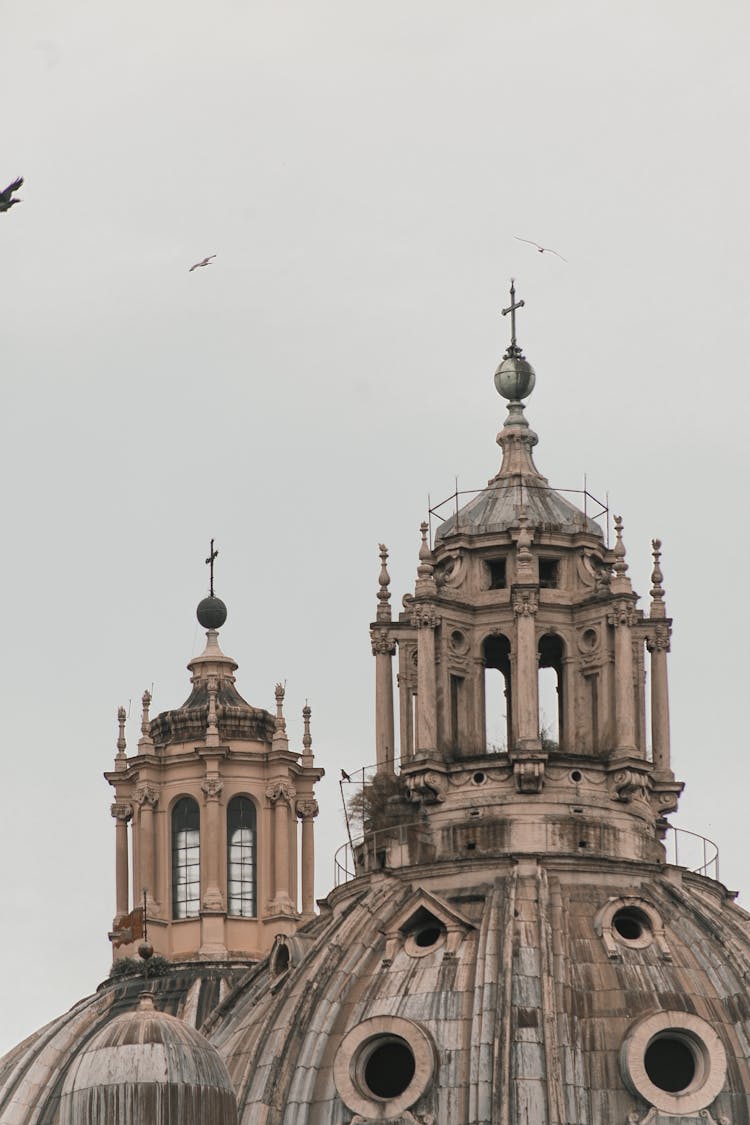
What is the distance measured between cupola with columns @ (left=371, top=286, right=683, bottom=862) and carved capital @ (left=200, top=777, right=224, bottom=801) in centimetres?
2062

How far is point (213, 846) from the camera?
6909 inches

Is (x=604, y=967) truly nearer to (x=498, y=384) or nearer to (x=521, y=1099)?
(x=521, y=1099)

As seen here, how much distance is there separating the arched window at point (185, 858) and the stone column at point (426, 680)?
80.1 ft

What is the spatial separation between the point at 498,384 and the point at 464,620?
10.7 meters

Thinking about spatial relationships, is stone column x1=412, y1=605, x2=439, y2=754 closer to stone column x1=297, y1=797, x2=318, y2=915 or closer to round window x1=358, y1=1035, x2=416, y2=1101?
round window x1=358, y1=1035, x2=416, y2=1101

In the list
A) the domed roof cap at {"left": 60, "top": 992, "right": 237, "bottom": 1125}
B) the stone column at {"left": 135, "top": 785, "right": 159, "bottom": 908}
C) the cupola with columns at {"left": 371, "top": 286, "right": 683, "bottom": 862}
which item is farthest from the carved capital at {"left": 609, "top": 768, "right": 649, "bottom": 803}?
the stone column at {"left": 135, "top": 785, "right": 159, "bottom": 908}

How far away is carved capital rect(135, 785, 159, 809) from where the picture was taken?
583ft

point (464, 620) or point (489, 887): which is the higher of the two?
point (464, 620)

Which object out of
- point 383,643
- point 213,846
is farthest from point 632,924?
point 213,846

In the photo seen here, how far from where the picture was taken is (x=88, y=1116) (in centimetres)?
12681

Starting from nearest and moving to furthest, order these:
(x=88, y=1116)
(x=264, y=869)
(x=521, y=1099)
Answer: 1. (x=88, y=1116)
2. (x=521, y=1099)
3. (x=264, y=869)

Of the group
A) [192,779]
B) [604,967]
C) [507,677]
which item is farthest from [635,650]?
[192,779]

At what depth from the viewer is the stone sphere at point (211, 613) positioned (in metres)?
181

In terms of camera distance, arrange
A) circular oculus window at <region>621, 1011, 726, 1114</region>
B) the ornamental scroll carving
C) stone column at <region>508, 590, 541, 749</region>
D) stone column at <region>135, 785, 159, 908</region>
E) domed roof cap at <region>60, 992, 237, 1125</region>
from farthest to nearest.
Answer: the ornamental scroll carving → stone column at <region>135, 785, 159, 908</region> → stone column at <region>508, 590, 541, 749</region> → circular oculus window at <region>621, 1011, 726, 1114</region> → domed roof cap at <region>60, 992, 237, 1125</region>
